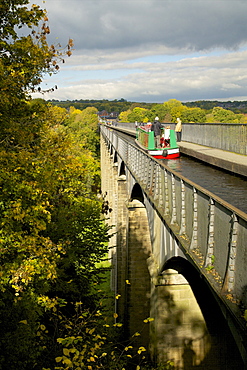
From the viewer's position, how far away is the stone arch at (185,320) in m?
9.93

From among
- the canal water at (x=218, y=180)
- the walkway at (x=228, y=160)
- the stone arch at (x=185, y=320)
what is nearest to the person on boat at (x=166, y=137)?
the walkway at (x=228, y=160)

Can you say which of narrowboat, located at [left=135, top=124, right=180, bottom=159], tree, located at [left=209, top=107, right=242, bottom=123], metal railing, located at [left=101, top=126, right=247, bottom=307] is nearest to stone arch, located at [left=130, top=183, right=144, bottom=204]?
narrowboat, located at [left=135, top=124, right=180, bottom=159]

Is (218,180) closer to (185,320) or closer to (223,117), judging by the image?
(185,320)

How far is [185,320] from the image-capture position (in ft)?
33.1

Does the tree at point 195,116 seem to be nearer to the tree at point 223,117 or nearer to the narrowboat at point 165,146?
the tree at point 223,117

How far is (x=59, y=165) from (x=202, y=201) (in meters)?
6.68

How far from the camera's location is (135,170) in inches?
541

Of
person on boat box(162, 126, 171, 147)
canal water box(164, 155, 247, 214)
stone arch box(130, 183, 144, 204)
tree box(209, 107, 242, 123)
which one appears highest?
tree box(209, 107, 242, 123)

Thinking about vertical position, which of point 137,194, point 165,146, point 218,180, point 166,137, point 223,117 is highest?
point 223,117

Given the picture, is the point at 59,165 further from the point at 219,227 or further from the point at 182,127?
the point at 182,127

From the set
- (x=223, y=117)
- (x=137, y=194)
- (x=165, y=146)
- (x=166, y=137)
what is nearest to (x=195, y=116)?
(x=223, y=117)

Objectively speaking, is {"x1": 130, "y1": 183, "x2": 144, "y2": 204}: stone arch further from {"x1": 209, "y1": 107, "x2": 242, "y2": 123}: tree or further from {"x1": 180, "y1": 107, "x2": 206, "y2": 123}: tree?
{"x1": 209, "y1": 107, "x2": 242, "y2": 123}: tree

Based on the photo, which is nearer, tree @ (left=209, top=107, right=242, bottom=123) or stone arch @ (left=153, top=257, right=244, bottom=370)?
stone arch @ (left=153, top=257, right=244, bottom=370)

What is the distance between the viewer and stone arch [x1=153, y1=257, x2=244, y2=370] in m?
9.93
